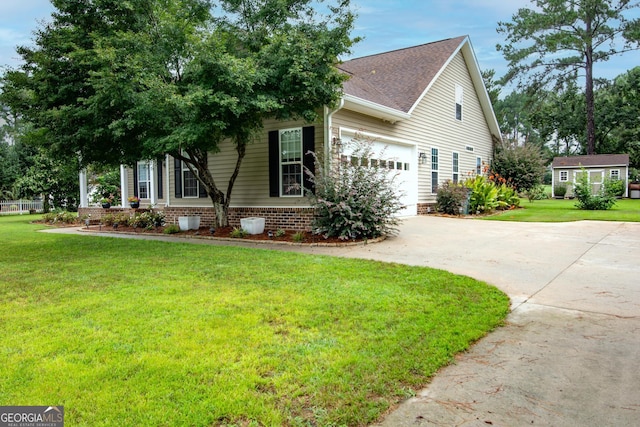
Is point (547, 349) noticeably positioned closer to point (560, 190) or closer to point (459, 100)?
point (459, 100)

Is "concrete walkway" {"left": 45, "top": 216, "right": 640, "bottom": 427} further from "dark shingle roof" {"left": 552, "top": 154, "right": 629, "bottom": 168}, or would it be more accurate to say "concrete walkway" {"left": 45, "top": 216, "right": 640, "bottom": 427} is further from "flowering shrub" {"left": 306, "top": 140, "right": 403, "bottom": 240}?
"dark shingle roof" {"left": 552, "top": 154, "right": 629, "bottom": 168}

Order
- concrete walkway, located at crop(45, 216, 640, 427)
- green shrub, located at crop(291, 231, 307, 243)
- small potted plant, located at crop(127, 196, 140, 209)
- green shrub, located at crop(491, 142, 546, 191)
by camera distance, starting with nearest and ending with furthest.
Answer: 1. concrete walkway, located at crop(45, 216, 640, 427)
2. green shrub, located at crop(291, 231, 307, 243)
3. small potted plant, located at crop(127, 196, 140, 209)
4. green shrub, located at crop(491, 142, 546, 191)

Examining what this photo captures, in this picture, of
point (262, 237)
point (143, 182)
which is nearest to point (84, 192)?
point (143, 182)

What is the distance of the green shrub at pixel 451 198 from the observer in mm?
13797

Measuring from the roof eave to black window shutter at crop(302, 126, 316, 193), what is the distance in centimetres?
108

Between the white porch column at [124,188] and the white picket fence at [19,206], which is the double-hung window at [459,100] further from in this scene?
the white picket fence at [19,206]

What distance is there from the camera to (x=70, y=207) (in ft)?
84.4

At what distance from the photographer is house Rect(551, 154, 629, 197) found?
Answer: 29.0 m

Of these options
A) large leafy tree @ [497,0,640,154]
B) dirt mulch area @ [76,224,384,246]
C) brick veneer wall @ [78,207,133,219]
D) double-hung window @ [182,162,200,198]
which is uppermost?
large leafy tree @ [497,0,640,154]

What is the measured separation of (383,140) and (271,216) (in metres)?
4.10

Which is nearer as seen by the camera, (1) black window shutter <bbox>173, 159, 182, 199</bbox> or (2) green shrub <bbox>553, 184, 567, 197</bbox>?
(1) black window shutter <bbox>173, 159, 182, 199</bbox>

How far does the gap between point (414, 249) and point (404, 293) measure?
3133 mm

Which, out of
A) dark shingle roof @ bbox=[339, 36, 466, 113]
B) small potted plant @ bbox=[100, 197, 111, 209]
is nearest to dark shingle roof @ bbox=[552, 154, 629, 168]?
dark shingle roof @ bbox=[339, 36, 466, 113]

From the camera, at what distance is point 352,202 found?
852 centimetres
